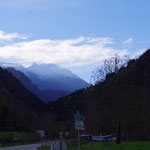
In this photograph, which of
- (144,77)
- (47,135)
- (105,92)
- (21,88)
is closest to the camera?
(105,92)

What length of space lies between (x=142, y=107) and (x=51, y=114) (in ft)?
328

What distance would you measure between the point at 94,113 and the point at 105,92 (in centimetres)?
2178

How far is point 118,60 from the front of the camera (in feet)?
141

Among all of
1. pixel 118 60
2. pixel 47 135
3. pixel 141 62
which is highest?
pixel 141 62

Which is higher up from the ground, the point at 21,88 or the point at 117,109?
the point at 21,88

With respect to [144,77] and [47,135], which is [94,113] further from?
[47,135]

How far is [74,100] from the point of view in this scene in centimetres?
14338

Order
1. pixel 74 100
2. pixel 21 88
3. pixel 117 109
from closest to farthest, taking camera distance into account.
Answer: pixel 117 109, pixel 74 100, pixel 21 88

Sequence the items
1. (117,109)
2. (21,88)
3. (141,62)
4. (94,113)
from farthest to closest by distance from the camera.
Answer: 1. (21,88)
2. (141,62)
3. (94,113)
4. (117,109)

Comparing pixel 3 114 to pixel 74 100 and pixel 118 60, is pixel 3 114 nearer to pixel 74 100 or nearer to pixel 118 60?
pixel 74 100

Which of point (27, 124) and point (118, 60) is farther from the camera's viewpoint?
point (27, 124)

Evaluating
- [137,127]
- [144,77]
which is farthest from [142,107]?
[144,77]

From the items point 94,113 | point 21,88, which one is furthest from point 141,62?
point 21,88

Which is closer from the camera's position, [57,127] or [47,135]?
[47,135]
